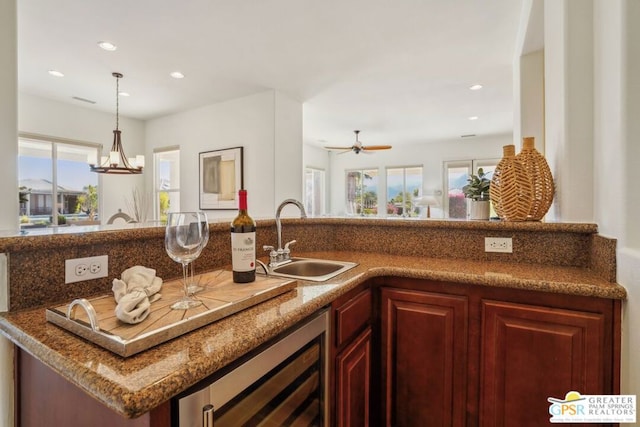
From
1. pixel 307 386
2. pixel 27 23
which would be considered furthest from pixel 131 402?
pixel 27 23

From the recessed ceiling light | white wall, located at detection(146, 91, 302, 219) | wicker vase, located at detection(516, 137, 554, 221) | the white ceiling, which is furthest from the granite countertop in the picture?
the recessed ceiling light

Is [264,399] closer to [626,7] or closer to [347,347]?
[347,347]

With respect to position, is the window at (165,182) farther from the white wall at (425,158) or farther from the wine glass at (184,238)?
the wine glass at (184,238)

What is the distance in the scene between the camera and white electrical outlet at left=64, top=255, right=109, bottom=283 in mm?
961

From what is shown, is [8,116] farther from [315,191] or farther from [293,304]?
[315,191]

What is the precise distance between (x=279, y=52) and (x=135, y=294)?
2858mm

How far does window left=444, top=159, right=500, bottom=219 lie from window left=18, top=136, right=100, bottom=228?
6.70 meters

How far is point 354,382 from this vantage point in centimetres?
127

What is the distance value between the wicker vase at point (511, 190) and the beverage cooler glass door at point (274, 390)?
115 cm

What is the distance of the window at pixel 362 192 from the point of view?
7973mm

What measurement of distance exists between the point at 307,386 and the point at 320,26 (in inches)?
103

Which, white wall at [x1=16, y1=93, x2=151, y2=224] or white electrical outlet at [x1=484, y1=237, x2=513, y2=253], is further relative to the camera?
white wall at [x1=16, y1=93, x2=151, y2=224]

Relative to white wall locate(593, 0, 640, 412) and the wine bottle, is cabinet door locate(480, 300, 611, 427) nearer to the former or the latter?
white wall locate(593, 0, 640, 412)

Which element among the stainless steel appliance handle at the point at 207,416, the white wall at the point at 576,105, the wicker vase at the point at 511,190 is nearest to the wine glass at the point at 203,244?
the stainless steel appliance handle at the point at 207,416
